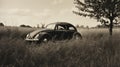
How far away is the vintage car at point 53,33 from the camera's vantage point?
16.7m

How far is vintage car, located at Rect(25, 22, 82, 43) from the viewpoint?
1670 centimetres

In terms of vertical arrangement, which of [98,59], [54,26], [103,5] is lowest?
[98,59]

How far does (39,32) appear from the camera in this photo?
55.6 feet

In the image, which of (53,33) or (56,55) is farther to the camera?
(53,33)

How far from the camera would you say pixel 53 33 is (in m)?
17.4

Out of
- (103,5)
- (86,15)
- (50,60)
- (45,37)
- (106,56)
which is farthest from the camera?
(86,15)

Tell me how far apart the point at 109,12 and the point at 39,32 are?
388 inches

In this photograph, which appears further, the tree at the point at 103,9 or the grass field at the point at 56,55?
the tree at the point at 103,9

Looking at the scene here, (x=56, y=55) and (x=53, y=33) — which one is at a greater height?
(x=53, y=33)

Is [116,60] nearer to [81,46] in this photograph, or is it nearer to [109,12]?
[81,46]

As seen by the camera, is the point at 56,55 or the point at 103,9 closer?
the point at 56,55

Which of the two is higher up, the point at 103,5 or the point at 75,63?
the point at 103,5

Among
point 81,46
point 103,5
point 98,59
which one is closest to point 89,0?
point 103,5

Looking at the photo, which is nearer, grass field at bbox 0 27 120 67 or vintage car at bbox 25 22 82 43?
grass field at bbox 0 27 120 67
